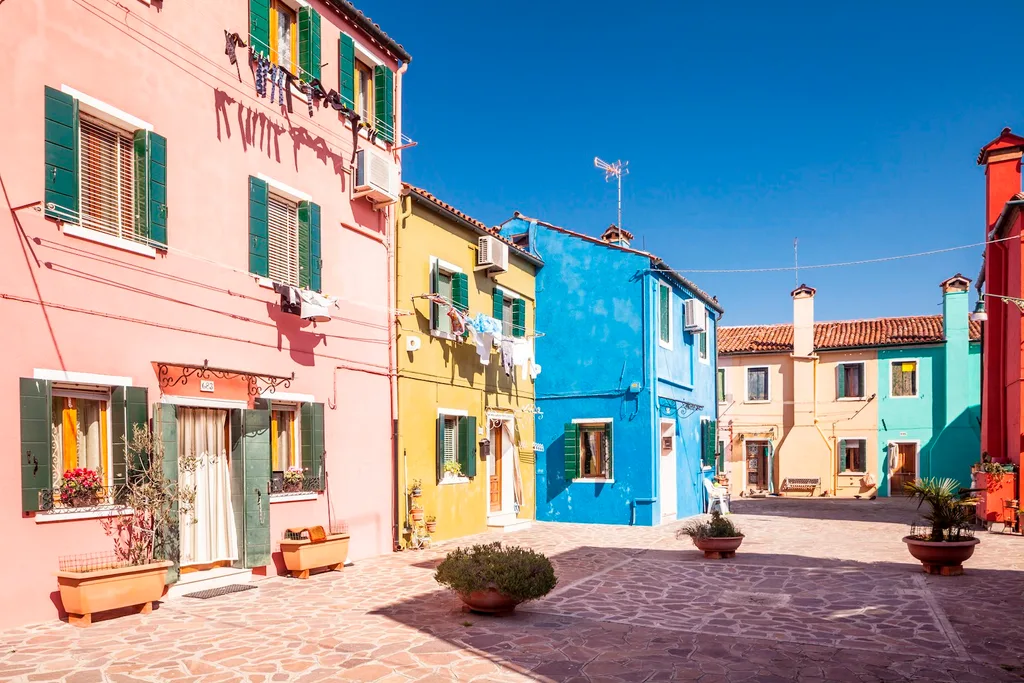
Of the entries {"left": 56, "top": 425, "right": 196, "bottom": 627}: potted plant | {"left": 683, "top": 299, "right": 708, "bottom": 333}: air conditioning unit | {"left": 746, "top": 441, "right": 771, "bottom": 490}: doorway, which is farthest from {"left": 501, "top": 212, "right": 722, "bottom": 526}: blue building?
{"left": 746, "top": 441, "right": 771, "bottom": 490}: doorway

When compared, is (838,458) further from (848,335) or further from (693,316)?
(693,316)

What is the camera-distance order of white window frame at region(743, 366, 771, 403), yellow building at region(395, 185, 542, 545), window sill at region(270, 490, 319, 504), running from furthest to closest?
white window frame at region(743, 366, 771, 403), yellow building at region(395, 185, 542, 545), window sill at region(270, 490, 319, 504)

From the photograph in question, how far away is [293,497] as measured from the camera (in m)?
12.0

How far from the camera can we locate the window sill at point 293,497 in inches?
458

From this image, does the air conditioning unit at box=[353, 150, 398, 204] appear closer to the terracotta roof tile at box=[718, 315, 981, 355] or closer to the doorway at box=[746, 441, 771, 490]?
the terracotta roof tile at box=[718, 315, 981, 355]

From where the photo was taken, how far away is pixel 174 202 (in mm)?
10172

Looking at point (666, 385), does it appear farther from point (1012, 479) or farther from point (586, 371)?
point (1012, 479)

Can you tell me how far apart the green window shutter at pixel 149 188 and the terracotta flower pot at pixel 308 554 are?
4.55m

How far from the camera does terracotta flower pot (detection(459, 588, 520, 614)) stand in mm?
8641

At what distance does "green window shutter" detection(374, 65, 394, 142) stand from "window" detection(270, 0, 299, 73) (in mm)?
2112

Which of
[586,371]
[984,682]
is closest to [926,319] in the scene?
[586,371]

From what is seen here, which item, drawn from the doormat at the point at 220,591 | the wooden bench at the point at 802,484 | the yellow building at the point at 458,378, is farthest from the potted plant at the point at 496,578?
the wooden bench at the point at 802,484

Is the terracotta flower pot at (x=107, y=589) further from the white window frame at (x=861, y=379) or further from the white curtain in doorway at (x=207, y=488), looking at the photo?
the white window frame at (x=861, y=379)

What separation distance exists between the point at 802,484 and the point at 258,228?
1017 inches
